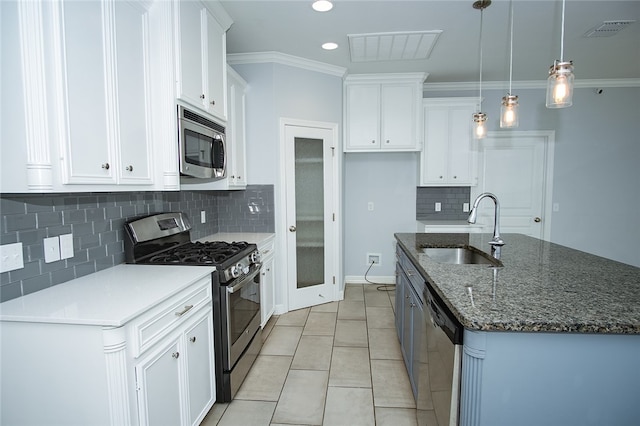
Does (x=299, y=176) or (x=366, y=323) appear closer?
(x=366, y=323)

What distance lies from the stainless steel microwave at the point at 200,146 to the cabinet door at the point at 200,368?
0.94m

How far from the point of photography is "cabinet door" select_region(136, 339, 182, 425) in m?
1.38

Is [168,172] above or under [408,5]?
under

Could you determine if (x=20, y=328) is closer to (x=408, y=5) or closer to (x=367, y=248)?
(x=408, y=5)

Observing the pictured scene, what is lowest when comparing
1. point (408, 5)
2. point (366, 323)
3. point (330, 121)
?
point (366, 323)

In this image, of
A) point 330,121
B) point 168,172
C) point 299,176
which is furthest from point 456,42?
point 168,172

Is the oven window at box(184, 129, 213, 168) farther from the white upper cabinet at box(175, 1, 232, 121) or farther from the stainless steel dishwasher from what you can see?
the stainless steel dishwasher

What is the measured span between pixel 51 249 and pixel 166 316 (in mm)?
658

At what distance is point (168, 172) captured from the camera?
77.7 inches

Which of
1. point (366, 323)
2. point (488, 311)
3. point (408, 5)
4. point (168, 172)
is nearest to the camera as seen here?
point (488, 311)

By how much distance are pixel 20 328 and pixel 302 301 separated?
274 centimetres

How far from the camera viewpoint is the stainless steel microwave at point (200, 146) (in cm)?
205

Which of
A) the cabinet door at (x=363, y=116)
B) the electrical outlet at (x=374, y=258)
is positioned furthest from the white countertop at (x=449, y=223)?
the cabinet door at (x=363, y=116)

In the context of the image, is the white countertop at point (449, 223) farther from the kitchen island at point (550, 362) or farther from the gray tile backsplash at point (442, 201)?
Answer: the kitchen island at point (550, 362)
